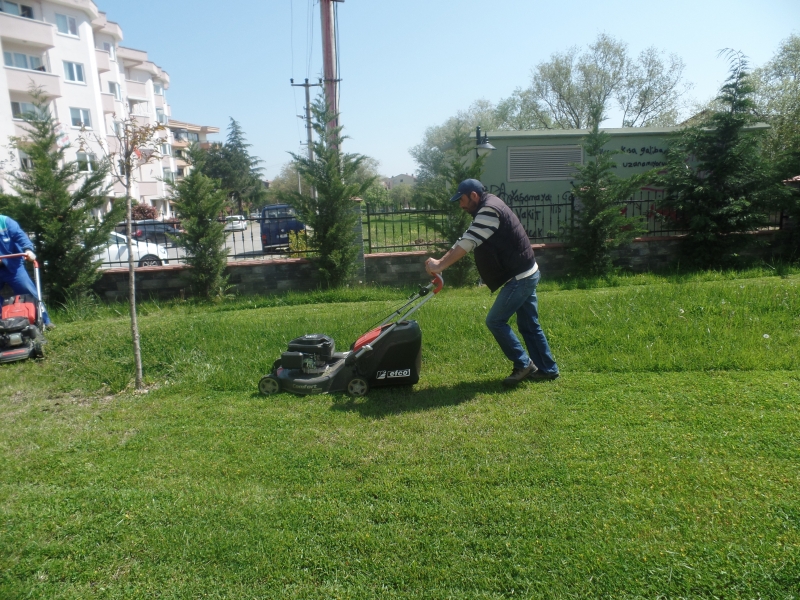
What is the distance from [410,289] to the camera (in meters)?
10.6

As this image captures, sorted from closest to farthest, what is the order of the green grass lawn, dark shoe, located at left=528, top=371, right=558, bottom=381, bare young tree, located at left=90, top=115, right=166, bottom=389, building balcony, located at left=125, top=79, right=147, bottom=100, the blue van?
the green grass lawn → bare young tree, located at left=90, top=115, right=166, bottom=389 → dark shoe, located at left=528, top=371, right=558, bottom=381 → the blue van → building balcony, located at left=125, top=79, right=147, bottom=100

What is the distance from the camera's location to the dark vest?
4.94 m

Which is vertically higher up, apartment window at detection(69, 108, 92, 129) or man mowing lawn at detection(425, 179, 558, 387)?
apartment window at detection(69, 108, 92, 129)

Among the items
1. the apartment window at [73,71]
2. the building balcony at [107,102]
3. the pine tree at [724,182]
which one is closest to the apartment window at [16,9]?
the apartment window at [73,71]

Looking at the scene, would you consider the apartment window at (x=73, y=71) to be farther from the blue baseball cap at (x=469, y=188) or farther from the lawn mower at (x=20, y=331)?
the blue baseball cap at (x=469, y=188)

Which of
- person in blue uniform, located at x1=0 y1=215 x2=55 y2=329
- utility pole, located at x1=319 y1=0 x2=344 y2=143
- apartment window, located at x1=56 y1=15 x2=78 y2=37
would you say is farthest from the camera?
apartment window, located at x1=56 y1=15 x2=78 y2=37

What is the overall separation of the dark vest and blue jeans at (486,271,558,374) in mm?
110

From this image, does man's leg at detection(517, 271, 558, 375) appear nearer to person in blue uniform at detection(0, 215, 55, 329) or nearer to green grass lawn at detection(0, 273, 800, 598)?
green grass lawn at detection(0, 273, 800, 598)

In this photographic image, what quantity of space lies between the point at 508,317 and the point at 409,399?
114cm

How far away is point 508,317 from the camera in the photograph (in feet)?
16.8

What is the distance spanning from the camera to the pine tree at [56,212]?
9.27m

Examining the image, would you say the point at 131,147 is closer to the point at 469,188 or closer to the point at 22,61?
the point at 469,188

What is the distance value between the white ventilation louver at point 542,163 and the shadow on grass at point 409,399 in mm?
9600

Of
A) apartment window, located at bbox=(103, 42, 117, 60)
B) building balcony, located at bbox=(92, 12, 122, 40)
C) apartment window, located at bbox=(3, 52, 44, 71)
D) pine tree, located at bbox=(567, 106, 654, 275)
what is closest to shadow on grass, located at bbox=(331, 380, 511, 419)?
pine tree, located at bbox=(567, 106, 654, 275)
